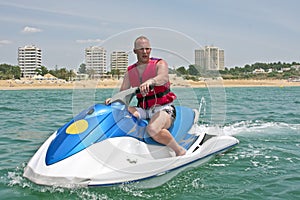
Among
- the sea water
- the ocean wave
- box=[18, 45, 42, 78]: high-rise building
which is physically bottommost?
the sea water

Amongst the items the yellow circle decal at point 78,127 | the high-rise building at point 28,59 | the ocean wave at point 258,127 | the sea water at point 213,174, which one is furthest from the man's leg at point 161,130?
the high-rise building at point 28,59

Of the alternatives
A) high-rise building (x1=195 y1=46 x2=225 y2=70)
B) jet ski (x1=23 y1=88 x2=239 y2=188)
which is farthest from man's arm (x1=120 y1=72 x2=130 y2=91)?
Answer: high-rise building (x1=195 y1=46 x2=225 y2=70)

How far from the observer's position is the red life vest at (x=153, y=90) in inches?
162

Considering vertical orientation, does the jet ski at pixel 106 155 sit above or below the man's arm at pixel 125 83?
below

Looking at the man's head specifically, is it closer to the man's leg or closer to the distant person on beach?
the distant person on beach

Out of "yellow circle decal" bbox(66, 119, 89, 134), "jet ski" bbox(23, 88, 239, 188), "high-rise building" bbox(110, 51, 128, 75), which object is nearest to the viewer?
"jet ski" bbox(23, 88, 239, 188)

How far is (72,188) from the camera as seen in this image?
11.7 ft

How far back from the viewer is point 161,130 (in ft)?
13.3

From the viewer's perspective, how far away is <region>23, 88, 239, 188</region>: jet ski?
361 centimetres

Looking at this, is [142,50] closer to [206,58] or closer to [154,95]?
[154,95]

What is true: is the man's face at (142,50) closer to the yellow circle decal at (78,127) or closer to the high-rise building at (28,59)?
the yellow circle decal at (78,127)

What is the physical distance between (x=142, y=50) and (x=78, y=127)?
1.07 m

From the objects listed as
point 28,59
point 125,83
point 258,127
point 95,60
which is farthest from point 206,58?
point 28,59

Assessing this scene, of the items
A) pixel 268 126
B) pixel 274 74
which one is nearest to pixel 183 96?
pixel 268 126
